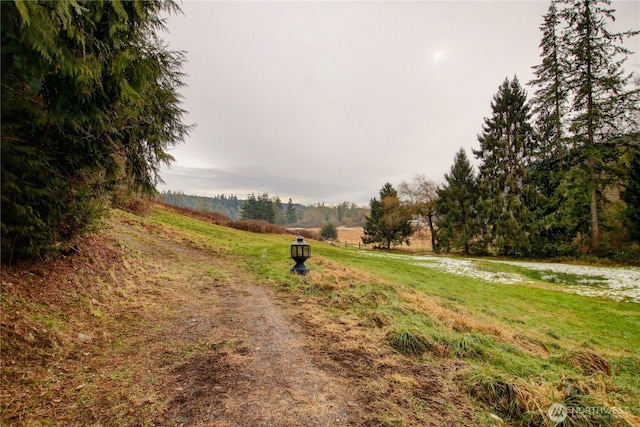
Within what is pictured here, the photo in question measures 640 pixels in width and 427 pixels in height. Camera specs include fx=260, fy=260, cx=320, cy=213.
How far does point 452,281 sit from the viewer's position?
13.0 metres

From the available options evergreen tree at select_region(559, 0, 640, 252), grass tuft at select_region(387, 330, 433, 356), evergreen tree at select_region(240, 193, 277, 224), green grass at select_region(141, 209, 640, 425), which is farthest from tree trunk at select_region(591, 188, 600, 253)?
evergreen tree at select_region(240, 193, 277, 224)

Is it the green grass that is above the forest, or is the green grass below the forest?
below

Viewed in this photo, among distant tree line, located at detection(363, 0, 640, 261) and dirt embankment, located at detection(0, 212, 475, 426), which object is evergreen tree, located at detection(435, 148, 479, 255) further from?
dirt embankment, located at detection(0, 212, 475, 426)

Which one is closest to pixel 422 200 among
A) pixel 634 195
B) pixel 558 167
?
pixel 558 167

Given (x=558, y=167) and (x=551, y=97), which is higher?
(x=551, y=97)

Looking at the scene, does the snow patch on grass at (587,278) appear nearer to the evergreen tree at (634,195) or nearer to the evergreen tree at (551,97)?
the evergreen tree at (634,195)

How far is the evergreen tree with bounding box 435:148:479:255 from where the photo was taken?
28.2 metres

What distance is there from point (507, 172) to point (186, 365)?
3038 centimetres

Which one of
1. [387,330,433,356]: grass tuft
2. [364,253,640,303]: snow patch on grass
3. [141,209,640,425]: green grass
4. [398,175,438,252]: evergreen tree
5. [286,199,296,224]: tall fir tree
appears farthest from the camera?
[286,199,296,224]: tall fir tree

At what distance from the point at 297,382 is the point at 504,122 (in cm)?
3163

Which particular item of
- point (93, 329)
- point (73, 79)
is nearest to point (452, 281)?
point (93, 329)

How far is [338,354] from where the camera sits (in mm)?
3639

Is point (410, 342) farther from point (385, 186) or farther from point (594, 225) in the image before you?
point (385, 186)

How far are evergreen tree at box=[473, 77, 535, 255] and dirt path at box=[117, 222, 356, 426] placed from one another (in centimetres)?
2481
